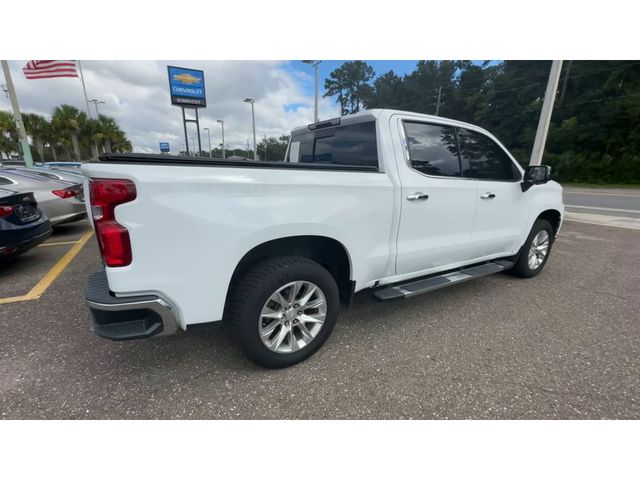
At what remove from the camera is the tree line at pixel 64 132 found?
109 ft

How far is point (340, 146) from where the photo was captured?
9.76ft

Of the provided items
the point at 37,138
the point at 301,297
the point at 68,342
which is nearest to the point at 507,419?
the point at 301,297

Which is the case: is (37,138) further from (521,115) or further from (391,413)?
(521,115)

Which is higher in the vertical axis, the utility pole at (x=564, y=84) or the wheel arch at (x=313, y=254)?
the utility pole at (x=564, y=84)

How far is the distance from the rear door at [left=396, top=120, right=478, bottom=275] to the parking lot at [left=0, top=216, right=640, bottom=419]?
67 cm

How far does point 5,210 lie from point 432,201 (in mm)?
5101

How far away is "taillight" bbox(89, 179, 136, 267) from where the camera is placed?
1.57 metres

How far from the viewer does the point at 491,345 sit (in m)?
2.56

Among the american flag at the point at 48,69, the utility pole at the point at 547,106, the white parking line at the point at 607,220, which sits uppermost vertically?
the american flag at the point at 48,69

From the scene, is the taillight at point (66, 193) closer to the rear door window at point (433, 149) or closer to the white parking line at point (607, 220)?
the rear door window at point (433, 149)

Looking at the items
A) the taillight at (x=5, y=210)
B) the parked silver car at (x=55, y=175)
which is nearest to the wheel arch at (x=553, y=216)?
the taillight at (x=5, y=210)

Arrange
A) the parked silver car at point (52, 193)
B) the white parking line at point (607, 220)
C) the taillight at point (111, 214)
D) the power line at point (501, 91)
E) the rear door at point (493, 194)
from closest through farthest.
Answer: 1. the taillight at point (111, 214)
2. the rear door at point (493, 194)
3. the parked silver car at point (52, 193)
4. the white parking line at point (607, 220)
5. the power line at point (501, 91)

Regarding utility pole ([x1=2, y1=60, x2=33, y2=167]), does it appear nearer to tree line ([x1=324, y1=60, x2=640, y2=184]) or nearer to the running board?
the running board

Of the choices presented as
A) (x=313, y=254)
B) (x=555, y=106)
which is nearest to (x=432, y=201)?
(x=313, y=254)
